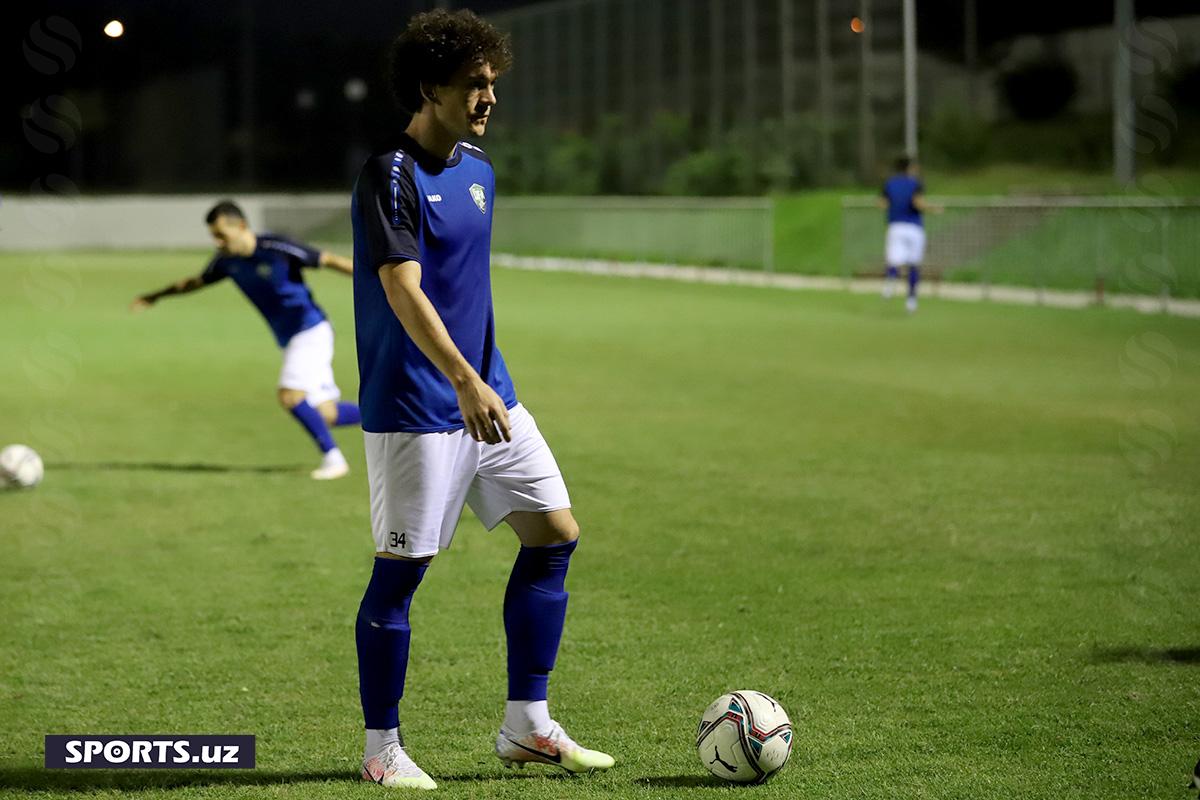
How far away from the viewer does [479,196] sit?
4.19 meters

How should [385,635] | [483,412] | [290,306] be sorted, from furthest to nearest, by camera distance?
[290,306] → [385,635] → [483,412]

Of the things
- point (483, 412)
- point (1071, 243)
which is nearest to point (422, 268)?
point (483, 412)

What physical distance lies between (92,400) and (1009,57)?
2767 cm

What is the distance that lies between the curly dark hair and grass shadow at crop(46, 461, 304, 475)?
6261mm

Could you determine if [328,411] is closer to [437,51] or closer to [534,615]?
[534,615]

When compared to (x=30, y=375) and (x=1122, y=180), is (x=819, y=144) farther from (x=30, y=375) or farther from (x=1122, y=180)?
(x=30, y=375)

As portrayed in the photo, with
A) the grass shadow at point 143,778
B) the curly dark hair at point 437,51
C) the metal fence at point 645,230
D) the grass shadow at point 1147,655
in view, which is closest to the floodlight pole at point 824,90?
the metal fence at point 645,230

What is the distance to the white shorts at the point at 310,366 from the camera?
995cm

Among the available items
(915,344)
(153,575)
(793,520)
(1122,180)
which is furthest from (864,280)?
(153,575)

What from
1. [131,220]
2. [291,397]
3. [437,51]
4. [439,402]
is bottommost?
[291,397]

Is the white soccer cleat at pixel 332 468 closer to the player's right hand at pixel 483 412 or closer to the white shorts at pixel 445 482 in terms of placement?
the white shorts at pixel 445 482

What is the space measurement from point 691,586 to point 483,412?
10.0 feet

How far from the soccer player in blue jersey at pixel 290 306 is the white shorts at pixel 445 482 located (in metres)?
5.52

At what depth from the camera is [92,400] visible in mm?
14000
